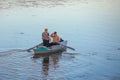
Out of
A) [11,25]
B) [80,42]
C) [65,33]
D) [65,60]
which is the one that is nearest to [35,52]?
[65,60]

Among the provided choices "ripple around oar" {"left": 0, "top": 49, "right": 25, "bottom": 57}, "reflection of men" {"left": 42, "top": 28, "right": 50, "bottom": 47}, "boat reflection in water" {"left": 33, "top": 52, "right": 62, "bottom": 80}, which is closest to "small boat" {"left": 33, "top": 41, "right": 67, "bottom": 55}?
"boat reflection in water" {"left": 33, "top": 52, "right": 62, "bottom": 80}

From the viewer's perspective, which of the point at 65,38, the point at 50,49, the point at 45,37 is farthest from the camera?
the point at 65,38

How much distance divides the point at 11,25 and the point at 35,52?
15.0m

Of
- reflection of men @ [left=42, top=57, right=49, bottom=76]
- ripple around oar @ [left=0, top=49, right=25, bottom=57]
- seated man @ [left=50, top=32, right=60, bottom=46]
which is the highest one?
seated man @ [left=50, top=32, right=60, bottom=46]

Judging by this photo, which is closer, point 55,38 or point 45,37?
point 45,37

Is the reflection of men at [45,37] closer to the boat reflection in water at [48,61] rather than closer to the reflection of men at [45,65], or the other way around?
the boat reflection in water at [48,61]

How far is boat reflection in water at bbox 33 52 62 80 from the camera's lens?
23.1 m

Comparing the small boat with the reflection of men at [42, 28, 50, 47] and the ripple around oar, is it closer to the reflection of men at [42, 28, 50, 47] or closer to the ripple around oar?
the reflection of men at [42, 28, 50, 47]

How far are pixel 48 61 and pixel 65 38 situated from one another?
990 cm

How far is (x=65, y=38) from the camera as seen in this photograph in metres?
35.6

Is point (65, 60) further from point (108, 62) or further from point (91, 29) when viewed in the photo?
point (91, 29)

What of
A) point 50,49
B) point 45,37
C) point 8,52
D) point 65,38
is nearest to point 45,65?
point 50,49

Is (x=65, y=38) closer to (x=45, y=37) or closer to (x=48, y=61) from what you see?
(x=45, y=37)

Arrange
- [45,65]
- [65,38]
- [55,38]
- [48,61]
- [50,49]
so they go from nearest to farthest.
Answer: [45,65], [48,61], [50,49], [55,38], [65,38]
